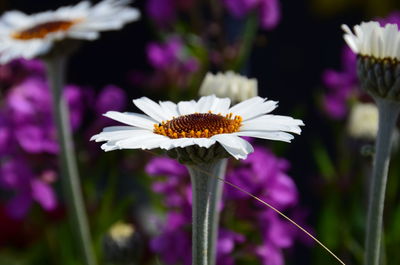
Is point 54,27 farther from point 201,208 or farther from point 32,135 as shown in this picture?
point 201,208

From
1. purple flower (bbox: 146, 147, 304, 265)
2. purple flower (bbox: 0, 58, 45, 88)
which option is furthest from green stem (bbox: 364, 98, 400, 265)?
purple flower (bbox: 0, 58, 45, 88)

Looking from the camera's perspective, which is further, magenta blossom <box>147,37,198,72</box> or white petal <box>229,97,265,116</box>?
magenta blossom <box>147,37,198,72</box>

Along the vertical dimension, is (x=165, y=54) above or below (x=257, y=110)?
above

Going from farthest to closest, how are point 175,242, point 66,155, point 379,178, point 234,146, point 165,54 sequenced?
1. point 165,54
2. point 66,155
3. point 175,242
4. point 379,178
5. point 234,146

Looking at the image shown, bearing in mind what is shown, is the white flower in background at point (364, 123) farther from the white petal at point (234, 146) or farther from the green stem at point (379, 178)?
the white petal at point (234, 146)

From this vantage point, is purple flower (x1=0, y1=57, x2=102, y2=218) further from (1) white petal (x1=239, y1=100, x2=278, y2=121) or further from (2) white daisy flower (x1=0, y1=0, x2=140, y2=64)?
(1) white petal (x1=239, y1=100, x2=278, y2=121)

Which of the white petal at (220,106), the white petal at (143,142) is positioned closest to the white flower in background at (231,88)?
the white petal at (220,106)

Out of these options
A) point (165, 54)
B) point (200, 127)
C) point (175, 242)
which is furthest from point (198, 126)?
point (165, 54)
